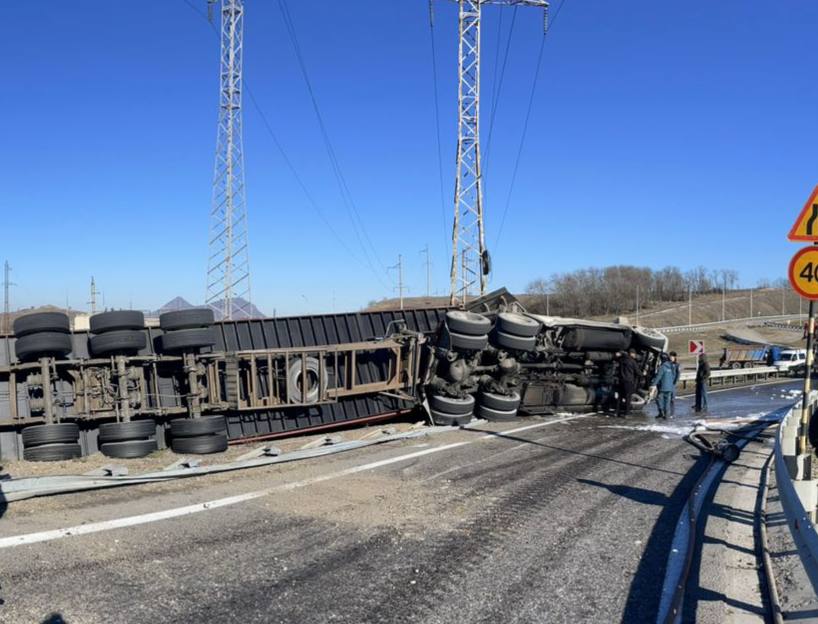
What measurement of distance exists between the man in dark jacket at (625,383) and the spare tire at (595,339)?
0.35m

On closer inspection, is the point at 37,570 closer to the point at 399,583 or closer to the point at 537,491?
the point at 399,583

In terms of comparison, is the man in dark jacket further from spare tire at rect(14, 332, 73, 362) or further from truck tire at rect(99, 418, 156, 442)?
spare tire at rect(14, 332, 73, 362)

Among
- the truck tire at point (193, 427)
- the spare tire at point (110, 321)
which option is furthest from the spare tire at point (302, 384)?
the spare tire at point (110, 321)

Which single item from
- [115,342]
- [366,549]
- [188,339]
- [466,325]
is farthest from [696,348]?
[366,549]

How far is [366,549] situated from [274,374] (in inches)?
256

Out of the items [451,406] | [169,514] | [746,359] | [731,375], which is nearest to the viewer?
[169,514]

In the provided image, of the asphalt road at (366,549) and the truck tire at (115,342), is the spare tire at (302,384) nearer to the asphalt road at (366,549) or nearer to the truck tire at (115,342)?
the truck tire at (115,342)

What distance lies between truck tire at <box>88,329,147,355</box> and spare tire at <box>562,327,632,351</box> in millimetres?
8506

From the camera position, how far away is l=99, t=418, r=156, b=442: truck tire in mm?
9242

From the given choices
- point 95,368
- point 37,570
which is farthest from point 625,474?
point 95,368

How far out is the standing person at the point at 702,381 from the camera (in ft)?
53.2

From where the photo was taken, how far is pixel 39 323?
367 inches

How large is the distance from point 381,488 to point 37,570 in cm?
346

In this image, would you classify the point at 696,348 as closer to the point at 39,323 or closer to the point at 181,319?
the point at 181,319
